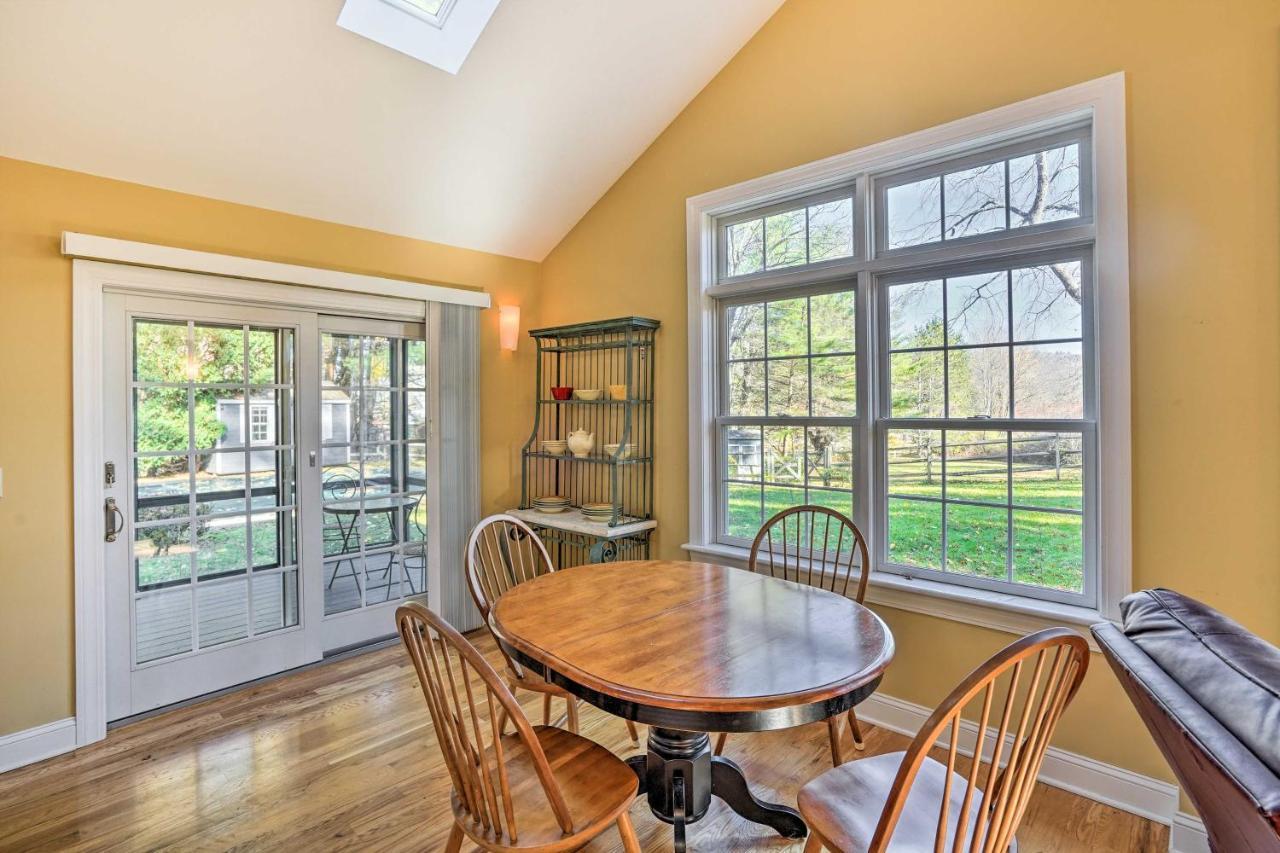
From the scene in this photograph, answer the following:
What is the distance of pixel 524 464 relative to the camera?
4.03 meters

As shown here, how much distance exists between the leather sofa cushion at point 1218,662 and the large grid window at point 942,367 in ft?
4.02

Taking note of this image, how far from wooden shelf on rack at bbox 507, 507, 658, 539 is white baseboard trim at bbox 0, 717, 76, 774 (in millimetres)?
2138

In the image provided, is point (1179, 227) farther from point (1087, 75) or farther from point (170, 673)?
point (170, 673)

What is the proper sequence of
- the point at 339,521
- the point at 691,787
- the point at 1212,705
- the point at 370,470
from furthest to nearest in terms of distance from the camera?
the point at 370,470 → the point at 339,521 → the point at 691,787 → the point at 1212,705

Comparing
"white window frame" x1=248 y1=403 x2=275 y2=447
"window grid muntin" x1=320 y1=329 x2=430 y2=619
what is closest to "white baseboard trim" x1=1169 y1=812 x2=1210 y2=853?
"window grid muntin" x1=320 y1=329 x2=430 y2=619

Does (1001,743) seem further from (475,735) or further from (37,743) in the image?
(37,743)

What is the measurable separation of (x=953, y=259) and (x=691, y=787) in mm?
2166

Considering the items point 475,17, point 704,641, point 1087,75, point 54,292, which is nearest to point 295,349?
point 54,292

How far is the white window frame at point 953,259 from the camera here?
2096mm

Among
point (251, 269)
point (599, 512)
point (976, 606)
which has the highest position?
point (251, 269)

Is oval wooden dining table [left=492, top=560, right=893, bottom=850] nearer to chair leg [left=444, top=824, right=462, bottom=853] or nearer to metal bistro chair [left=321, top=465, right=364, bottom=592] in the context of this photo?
chair leg [left=444, top=824, right=462, bottom=853]

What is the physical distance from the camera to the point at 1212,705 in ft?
2.97

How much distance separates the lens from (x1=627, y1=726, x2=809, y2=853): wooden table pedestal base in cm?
181

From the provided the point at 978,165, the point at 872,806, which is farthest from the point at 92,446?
the point at 978,165
